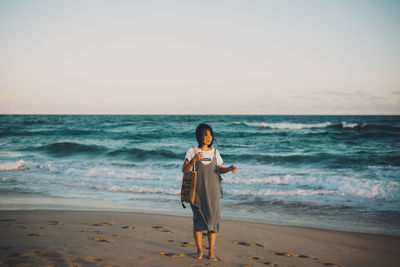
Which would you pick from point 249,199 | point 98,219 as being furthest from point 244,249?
point 249,199

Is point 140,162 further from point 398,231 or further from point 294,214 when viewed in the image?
point 398,231

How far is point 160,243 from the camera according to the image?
4473mm

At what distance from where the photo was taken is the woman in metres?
3.65

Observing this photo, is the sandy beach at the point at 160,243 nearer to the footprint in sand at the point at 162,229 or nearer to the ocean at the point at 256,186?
the footprint in sand at the point at 162,229

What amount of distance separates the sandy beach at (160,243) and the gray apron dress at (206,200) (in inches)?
17.8

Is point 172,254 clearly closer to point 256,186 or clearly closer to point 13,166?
point 256,186

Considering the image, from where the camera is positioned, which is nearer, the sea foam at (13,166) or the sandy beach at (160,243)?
the sandy beach at (160,243)

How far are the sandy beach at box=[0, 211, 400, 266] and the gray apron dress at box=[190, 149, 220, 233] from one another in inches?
17.8

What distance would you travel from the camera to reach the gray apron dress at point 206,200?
12.0 feet

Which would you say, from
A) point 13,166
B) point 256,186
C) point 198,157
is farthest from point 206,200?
point 13,166

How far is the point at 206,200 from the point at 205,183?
0.62 feet

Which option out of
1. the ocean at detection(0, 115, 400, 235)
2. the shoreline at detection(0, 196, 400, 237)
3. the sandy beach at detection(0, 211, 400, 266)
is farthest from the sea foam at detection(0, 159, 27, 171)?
the sandy beach at detection(0, 211, 400, 266)

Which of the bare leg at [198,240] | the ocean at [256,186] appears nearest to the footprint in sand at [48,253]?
the bare leg at [198,240]

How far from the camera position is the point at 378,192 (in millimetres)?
8719
